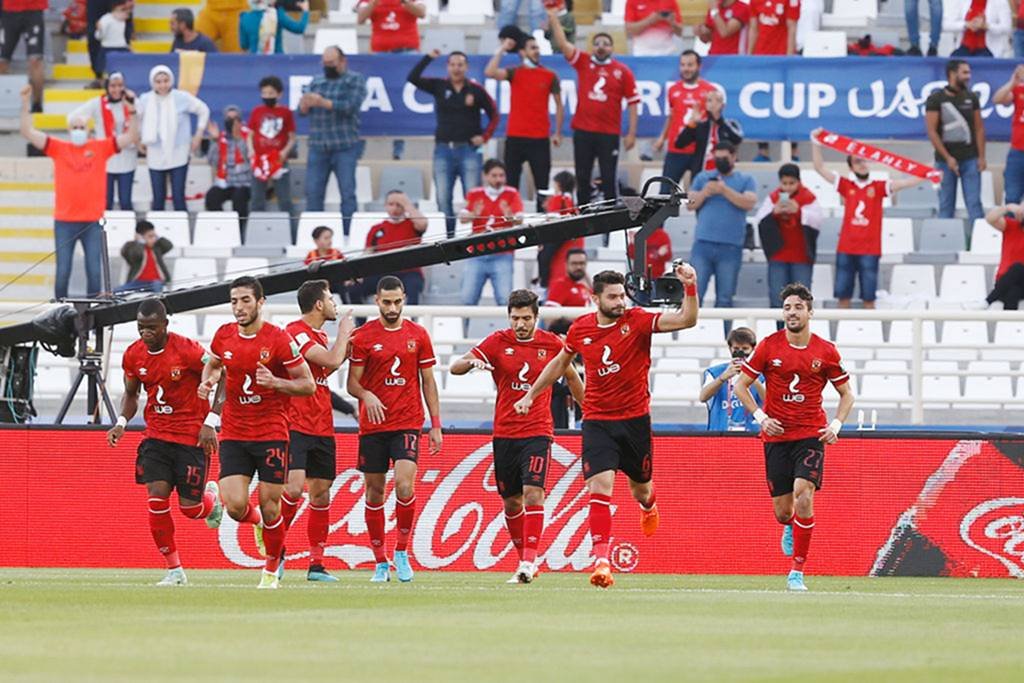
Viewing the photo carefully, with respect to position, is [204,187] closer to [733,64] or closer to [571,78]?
[571,78]

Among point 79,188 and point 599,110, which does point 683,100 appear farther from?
point 79,188

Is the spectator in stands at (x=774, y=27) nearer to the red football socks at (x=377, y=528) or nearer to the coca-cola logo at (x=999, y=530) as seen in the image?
the coca-cola logo at (x=999, y=530)

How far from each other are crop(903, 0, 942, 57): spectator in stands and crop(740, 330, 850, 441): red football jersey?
478 inches

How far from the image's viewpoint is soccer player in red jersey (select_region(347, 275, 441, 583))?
55.0 feet

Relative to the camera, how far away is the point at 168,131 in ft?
88.6

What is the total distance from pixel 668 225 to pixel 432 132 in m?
3.50

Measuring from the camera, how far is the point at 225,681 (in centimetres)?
909

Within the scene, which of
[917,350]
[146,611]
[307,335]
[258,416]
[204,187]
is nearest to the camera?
[146,611]

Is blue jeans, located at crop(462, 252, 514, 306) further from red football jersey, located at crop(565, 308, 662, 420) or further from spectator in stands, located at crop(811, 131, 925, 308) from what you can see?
red football jersey, located at crop(565, 308, 662, 420)

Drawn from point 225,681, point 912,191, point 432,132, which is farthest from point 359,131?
point 225,681

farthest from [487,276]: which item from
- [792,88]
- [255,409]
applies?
[255,409]

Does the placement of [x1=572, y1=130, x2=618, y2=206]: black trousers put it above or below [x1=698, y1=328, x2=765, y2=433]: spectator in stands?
above

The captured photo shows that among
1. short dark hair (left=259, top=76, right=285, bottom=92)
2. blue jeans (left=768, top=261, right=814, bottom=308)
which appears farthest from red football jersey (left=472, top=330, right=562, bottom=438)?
short dark hair (left=259, top=76, right=285, bottom=92)

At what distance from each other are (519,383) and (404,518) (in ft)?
4.51
